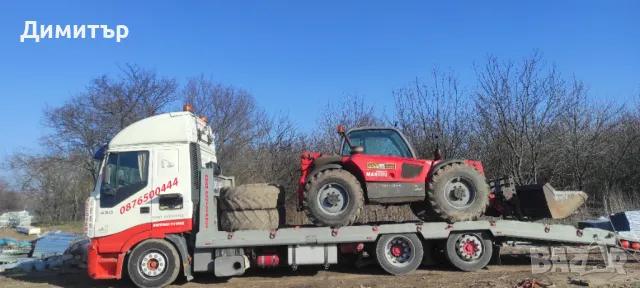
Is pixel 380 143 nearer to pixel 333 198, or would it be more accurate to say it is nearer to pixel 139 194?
pixel 333 198

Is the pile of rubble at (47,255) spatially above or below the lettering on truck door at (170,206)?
below

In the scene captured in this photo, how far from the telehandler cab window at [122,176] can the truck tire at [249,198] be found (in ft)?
5.07

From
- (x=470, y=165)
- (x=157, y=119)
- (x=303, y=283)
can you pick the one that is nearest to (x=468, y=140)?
(x=470, y=165)

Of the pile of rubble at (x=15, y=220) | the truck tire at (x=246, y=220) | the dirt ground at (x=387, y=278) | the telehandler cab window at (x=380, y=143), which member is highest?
the telehandler cab window at (x=380, y=143)

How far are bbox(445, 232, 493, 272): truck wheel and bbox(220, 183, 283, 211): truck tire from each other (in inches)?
137

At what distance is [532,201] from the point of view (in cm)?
903

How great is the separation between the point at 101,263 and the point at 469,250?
6919 mm

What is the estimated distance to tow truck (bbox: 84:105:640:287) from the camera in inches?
331

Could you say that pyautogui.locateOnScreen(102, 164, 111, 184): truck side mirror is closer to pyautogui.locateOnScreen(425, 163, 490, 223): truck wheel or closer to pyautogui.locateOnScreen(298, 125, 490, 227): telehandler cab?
pyautogui.locateOnScreen(298, 125, 490, 227): telehandler cab

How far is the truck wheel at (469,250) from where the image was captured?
8.61m

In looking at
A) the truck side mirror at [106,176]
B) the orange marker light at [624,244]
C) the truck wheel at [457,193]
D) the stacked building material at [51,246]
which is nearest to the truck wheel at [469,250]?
the truck wheel at [457,193]

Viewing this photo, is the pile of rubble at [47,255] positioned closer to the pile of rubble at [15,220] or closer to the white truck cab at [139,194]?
the white truck cab at [139,194]

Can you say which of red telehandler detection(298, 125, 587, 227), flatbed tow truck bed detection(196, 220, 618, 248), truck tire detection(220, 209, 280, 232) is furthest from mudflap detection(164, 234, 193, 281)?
red telehandler detection(298, 125, 587, 227)

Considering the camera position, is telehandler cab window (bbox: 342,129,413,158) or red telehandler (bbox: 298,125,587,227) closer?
red telehandler (bbox: 298,125,587,227)
